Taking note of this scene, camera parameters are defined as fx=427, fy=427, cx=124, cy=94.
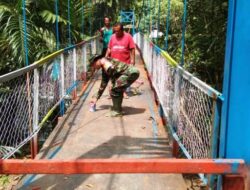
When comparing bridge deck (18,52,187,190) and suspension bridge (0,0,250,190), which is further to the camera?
bridge deck (18,52,187,190)

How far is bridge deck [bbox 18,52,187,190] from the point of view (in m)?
4.28

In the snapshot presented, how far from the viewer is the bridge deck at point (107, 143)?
4277mm

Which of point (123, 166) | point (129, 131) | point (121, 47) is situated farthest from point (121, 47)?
point (123, 166)

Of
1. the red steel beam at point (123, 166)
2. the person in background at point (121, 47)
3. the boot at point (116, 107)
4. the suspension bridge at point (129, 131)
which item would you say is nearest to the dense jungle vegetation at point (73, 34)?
the suspension bridge at point (129, 131)

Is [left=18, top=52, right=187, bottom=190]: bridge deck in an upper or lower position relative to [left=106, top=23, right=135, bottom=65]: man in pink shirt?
lower

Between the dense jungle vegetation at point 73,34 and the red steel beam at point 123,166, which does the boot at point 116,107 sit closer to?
the dense jungle vegetation at point 73,34

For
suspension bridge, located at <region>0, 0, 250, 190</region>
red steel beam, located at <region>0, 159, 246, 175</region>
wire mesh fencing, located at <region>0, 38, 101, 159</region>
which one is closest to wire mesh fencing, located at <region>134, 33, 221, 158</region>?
suspension bridge, located at <region>0, 0, 250, 190</region>

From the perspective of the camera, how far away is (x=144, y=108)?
26.9ft

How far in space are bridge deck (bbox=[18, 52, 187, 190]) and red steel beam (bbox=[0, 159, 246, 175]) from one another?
2154 mm

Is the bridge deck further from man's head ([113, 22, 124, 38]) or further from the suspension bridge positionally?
man's head ([113, 22, 124, 38])

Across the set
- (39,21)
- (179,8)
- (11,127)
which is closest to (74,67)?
(39,21)

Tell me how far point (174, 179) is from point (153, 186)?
0.28 metres

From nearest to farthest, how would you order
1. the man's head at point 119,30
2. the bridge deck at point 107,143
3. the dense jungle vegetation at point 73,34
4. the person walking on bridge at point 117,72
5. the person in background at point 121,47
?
the bridge deck at point 107,143 → the dense jungle vegetation at point 73,34 → the person walking on bridge at point 117,72 → the man's head at point 119,30 → the person in background at point 121,47

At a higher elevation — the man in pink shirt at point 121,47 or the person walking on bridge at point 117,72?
the man in pink shirt at point 121,47
